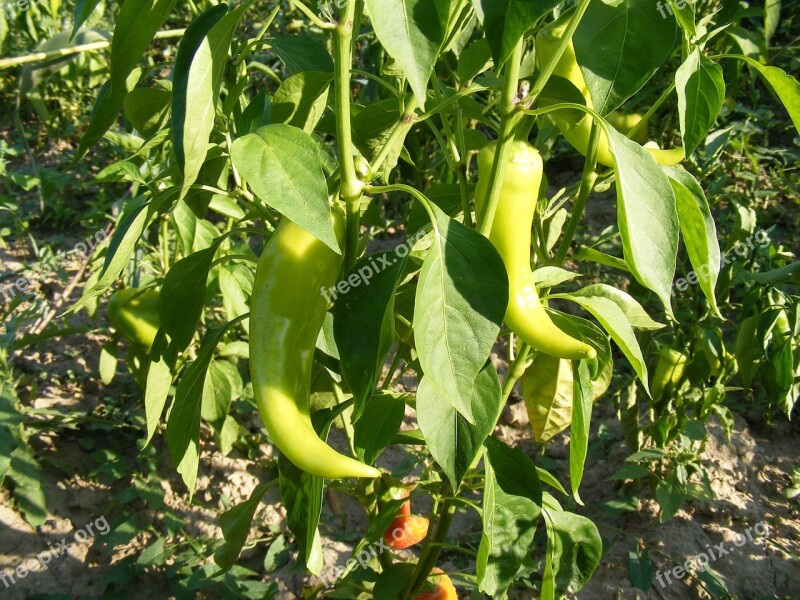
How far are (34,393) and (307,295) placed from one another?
1643 millimetres

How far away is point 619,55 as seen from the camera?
71cm

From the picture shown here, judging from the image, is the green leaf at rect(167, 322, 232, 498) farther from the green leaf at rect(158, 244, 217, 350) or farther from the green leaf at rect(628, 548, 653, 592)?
the green leaf at rect(628, 548, 653, 592)

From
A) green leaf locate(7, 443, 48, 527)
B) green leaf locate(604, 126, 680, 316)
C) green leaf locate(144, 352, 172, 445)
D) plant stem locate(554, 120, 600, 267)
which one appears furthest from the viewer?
green leaf locate(7, 443, 48, 527)

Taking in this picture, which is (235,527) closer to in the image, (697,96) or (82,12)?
(82,12)

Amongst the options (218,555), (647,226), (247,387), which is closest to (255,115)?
(647,226)

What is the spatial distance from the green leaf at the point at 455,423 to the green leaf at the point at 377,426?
104 mm

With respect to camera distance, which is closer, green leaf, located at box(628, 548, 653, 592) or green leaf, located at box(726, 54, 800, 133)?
green leaf, located at box(726, 54, 800, 133)

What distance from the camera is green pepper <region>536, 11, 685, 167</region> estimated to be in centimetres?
81

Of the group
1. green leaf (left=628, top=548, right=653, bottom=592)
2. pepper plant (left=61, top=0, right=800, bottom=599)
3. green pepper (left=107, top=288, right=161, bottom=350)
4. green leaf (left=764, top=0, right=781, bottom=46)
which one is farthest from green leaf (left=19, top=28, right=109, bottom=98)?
green leaf (left=764, top=0, right=781, bottom=46)

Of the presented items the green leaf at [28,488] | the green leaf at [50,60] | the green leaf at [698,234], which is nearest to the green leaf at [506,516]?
the green leaf at [698,234]

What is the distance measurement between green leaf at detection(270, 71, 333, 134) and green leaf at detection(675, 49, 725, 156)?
1.29ft

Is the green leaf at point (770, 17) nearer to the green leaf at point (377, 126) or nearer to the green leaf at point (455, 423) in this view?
the green leaf at point (377, 126)

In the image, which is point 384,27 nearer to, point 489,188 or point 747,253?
point 489,188

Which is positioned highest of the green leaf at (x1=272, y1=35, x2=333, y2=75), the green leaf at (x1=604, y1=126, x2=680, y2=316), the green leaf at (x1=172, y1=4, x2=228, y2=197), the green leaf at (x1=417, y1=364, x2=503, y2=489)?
the green leaf at (x1=172, y1=4, x2=228, y2=197)
